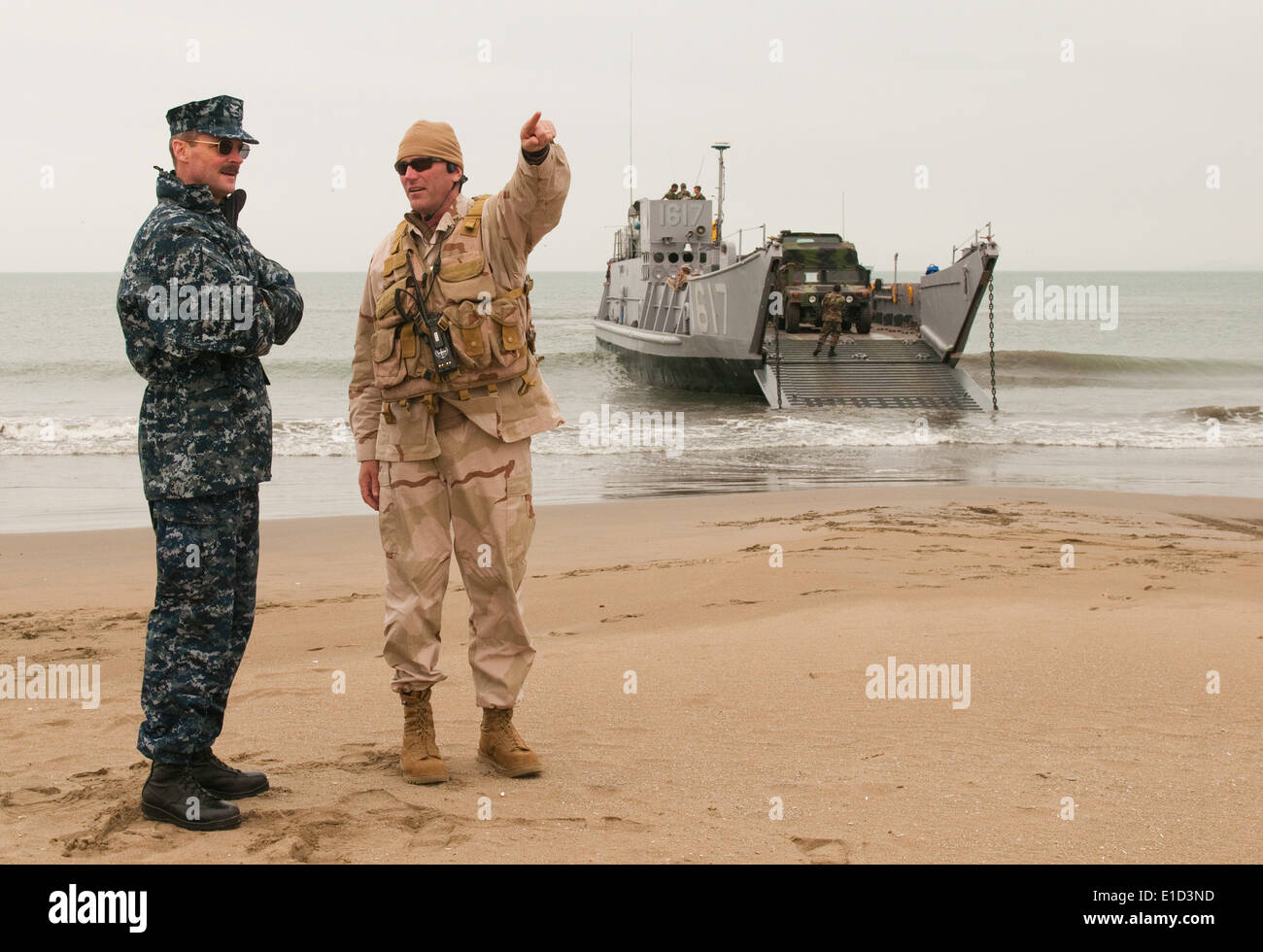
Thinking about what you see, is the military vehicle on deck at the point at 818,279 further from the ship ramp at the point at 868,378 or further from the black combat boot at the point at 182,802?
the black combat boot at the point at 182,802

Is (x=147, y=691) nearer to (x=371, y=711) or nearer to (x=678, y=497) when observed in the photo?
(x=371, y=711)

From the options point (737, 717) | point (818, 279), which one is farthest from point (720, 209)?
point (737, 717)

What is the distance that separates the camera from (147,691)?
3016 mm

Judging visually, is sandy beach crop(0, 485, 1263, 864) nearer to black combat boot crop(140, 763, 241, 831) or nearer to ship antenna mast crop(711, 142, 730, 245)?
black combat boot crop(140, 763, 241, 831)

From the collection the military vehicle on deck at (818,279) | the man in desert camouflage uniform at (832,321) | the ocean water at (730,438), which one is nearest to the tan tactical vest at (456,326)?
the ocean water at (730,438)

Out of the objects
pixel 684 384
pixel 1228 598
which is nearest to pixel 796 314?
pixel 684 384

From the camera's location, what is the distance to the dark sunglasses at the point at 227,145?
3.03 m

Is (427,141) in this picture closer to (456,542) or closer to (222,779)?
(456,542)

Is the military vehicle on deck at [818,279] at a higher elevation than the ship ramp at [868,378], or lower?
higher

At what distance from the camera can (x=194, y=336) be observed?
9.50 feet

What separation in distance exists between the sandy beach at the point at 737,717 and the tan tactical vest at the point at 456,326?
43.0 inches

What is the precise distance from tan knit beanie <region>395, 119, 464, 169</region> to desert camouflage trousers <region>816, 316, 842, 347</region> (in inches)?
691

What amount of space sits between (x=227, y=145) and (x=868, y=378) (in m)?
17.4

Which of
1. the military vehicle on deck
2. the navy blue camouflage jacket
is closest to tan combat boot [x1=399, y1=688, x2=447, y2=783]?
the navy blue camouflage jacket
